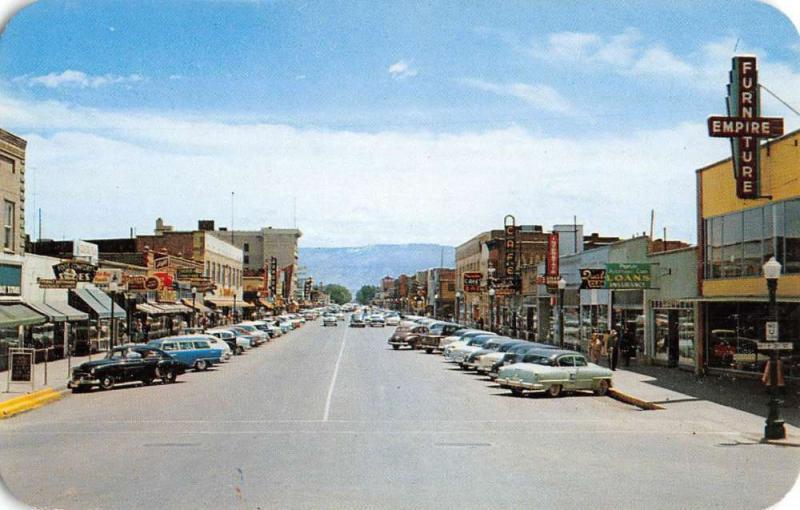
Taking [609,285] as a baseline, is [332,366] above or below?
below

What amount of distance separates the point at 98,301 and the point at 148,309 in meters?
8.97

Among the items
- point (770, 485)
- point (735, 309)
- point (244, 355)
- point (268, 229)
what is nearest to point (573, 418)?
point (770, 485)

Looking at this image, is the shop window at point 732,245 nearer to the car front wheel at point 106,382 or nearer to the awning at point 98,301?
the car front wheel at point 106,382

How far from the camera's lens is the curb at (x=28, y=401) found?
844 inches

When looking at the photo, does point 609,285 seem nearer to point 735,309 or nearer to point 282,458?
point 735,309

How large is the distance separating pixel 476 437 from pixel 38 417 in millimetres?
11869

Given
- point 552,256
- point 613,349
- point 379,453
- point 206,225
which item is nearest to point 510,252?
point 552,256

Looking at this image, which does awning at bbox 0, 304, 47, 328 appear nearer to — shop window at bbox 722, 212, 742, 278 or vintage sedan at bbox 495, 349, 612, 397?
vintage sedan at bbox 495, 349, 612, 397

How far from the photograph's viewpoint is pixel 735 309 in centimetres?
2964

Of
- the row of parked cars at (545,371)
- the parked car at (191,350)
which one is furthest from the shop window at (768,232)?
the parked car at (191,350)

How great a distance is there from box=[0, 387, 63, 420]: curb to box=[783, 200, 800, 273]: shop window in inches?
916

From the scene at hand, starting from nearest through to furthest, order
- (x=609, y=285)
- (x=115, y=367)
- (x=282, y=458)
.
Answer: (x=282, y=458) < (x=115, y=367) < (x=609, y=285)

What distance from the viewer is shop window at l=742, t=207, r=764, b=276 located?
89.3 feet

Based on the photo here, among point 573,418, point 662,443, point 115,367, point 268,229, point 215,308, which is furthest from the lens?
point 268,229
